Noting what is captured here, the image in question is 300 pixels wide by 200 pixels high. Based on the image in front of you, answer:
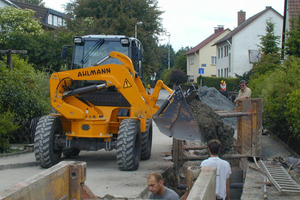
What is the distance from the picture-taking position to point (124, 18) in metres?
41.4

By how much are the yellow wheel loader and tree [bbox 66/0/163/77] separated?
2987cm

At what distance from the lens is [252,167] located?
9.84m

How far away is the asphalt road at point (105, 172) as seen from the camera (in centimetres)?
807

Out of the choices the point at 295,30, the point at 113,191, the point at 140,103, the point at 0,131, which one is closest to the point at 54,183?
the point at 113,191

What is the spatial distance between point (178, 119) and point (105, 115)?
75.2 inches

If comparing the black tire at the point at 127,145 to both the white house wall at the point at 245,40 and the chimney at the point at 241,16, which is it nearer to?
the white house wall at the point at 245,40

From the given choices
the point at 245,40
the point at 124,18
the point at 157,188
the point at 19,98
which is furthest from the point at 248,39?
the point at 157,188

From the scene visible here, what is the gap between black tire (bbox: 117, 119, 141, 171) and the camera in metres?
9.52

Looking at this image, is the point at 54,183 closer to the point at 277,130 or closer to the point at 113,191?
the point at 113,191

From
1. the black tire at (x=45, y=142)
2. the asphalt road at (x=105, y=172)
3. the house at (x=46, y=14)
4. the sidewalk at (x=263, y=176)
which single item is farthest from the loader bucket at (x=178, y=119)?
the house at (x=46, y=14)

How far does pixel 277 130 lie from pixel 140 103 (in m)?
5.45

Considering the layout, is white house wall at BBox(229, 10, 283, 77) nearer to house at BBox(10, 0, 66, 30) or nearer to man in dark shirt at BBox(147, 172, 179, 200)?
house at BBox(10, 0, 66, 30)

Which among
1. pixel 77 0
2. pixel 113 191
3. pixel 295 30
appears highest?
pixel 77 0

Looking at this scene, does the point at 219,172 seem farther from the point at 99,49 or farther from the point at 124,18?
the point at 124,18
